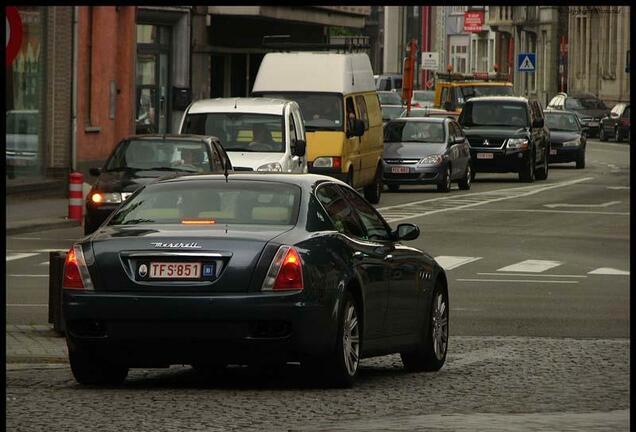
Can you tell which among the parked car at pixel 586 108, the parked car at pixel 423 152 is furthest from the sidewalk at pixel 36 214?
the parked car at pixel 586 108

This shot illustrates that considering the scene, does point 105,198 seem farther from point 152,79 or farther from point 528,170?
point 152,79

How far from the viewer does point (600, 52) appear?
10769 centimetres

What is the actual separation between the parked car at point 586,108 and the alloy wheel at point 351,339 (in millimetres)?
70077

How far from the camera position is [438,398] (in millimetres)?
11484

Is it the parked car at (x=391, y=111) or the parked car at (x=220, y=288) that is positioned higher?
the parked car at (x=391, y=111)

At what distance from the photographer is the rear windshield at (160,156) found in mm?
26250

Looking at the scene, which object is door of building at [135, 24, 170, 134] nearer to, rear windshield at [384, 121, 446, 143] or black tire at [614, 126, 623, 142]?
rear windshield at [384, 121, 446, 143]

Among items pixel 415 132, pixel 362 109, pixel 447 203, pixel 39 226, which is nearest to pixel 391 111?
pixel 415 132

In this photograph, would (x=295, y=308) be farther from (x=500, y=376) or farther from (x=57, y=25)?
(x=57, y=25)

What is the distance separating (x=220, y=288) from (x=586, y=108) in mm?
73901

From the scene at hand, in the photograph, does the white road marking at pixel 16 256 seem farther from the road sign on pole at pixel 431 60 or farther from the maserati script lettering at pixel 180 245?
the road sign on pole at pixel 431 60

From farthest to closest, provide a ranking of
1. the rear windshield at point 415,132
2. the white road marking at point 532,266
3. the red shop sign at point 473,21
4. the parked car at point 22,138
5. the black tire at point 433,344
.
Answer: the red shop sign at point 473,21 < the rear windshield at point 415,132 < the parked car at point 22,138 < the white road marking at point 532,266 < the black tire at point 433,344

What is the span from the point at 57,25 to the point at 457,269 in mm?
16640

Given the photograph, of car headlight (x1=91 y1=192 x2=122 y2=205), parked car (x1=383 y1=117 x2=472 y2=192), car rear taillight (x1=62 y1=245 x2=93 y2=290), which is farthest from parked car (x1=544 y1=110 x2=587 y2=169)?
car rear taillight (x1=62 y1=245 x2=93 y2=290)
